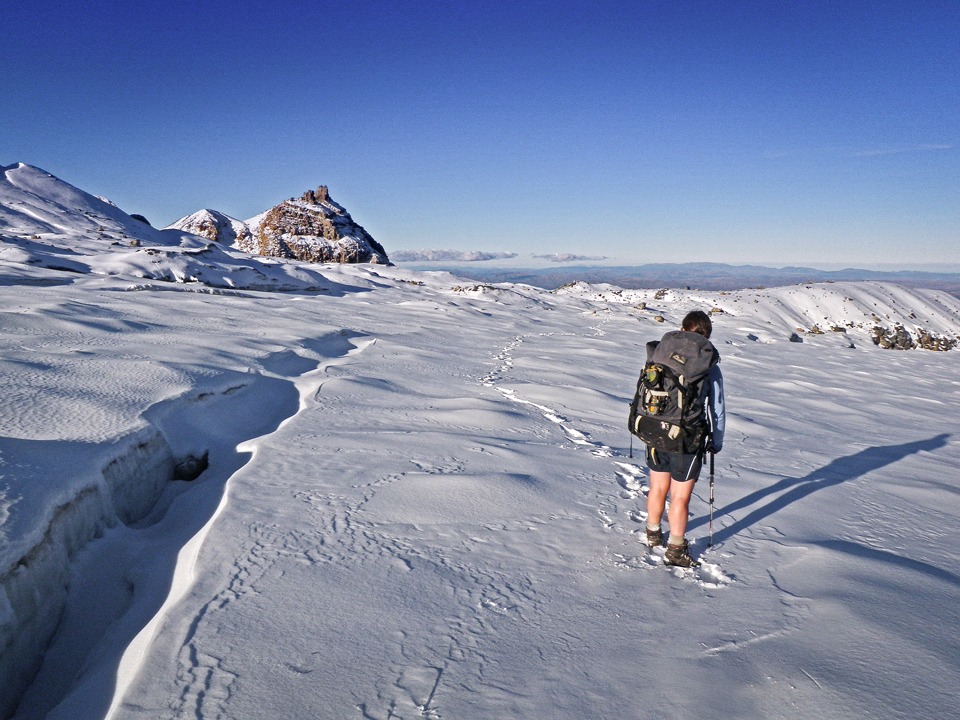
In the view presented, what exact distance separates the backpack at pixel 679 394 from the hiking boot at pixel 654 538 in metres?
0.52

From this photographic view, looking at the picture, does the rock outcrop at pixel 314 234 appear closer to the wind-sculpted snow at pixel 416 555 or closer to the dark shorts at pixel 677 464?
the wind-sculpted snow at pixel 416 555

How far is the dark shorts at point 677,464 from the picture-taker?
293cm

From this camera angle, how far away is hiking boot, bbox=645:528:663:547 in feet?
10.2

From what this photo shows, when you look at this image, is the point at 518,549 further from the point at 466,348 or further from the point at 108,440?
the point at 466,348

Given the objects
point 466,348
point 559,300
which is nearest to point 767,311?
point 559,300

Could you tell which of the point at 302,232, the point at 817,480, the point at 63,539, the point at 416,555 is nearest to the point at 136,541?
the point at 63,539

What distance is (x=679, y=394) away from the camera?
289cm

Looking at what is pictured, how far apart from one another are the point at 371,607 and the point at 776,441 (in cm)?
530

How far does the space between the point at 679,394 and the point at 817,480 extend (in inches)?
107

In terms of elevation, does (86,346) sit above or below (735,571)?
above

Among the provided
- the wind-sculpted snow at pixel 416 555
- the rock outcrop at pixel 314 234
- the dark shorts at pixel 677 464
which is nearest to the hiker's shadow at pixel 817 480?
the wind-sculpted snow at pixel 416 555

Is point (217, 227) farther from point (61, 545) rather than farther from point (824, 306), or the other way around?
point (61, 545)

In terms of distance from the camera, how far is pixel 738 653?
2.15 meters

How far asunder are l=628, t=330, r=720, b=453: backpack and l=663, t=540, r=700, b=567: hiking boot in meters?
0.53
